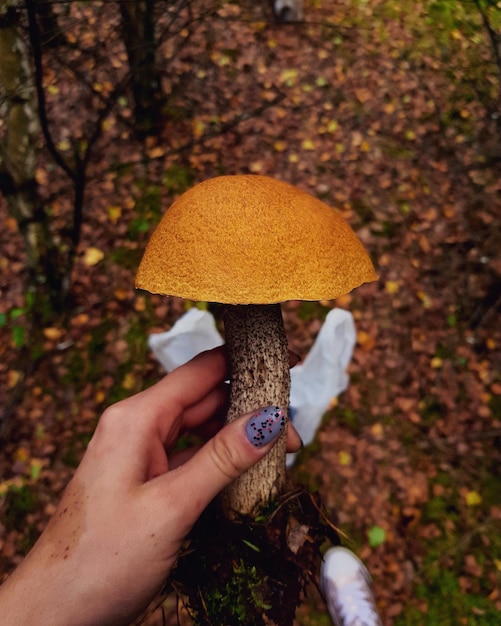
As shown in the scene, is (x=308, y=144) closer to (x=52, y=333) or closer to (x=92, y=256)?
(x=92, y=256)

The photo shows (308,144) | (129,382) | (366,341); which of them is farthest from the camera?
(308,144)

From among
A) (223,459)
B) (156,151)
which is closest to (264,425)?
(223,459)

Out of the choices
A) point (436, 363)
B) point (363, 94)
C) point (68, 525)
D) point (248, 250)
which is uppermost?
point (248, 250)

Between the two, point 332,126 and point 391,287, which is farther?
point 332,126

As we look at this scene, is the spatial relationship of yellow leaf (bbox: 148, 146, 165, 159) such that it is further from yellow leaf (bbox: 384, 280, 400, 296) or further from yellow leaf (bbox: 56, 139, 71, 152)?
yellow leaf (bbox: 384, 280, 400, 296)

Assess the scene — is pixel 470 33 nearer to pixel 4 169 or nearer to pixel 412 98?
pixel 412 98

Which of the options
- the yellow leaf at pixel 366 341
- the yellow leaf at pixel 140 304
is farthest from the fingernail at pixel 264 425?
the yellow leaf at pixel 140 304

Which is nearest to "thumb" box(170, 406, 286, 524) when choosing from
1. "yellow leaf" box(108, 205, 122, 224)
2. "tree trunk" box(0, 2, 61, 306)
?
"tree trunk" box(0, 2, 61, 306)

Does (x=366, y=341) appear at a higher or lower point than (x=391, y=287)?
lower
